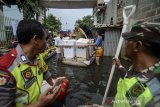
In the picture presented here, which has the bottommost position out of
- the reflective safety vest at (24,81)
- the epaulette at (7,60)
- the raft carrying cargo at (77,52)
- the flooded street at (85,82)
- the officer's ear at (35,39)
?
the flooded street at (85,82)

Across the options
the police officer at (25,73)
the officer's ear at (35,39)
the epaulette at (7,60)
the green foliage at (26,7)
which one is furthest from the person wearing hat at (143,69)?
the green foliage at (26,7)

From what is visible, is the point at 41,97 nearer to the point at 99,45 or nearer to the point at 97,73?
the point at 97,73

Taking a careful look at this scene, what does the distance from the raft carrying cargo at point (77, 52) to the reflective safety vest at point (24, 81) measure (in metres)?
9.83

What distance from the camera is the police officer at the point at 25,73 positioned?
211 cm

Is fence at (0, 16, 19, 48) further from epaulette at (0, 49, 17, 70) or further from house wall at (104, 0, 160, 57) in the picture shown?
epaulette at (0, 49, 17, 70)

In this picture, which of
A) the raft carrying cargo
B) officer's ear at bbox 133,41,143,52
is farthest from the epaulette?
the raft carrying cargo

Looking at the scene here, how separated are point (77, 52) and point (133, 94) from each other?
11014 mm

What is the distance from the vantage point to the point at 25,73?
7.47 ft

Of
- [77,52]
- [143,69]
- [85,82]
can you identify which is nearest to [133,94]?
[143,69]

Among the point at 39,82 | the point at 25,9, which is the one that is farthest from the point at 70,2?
the point at 39,82

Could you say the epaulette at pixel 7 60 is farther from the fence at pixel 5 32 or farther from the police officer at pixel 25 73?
the fence at pixel 5 32

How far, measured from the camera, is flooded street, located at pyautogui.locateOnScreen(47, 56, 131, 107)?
705 centimetres

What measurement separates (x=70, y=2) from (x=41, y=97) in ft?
81.4

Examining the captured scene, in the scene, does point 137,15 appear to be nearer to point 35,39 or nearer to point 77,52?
point 77,52
